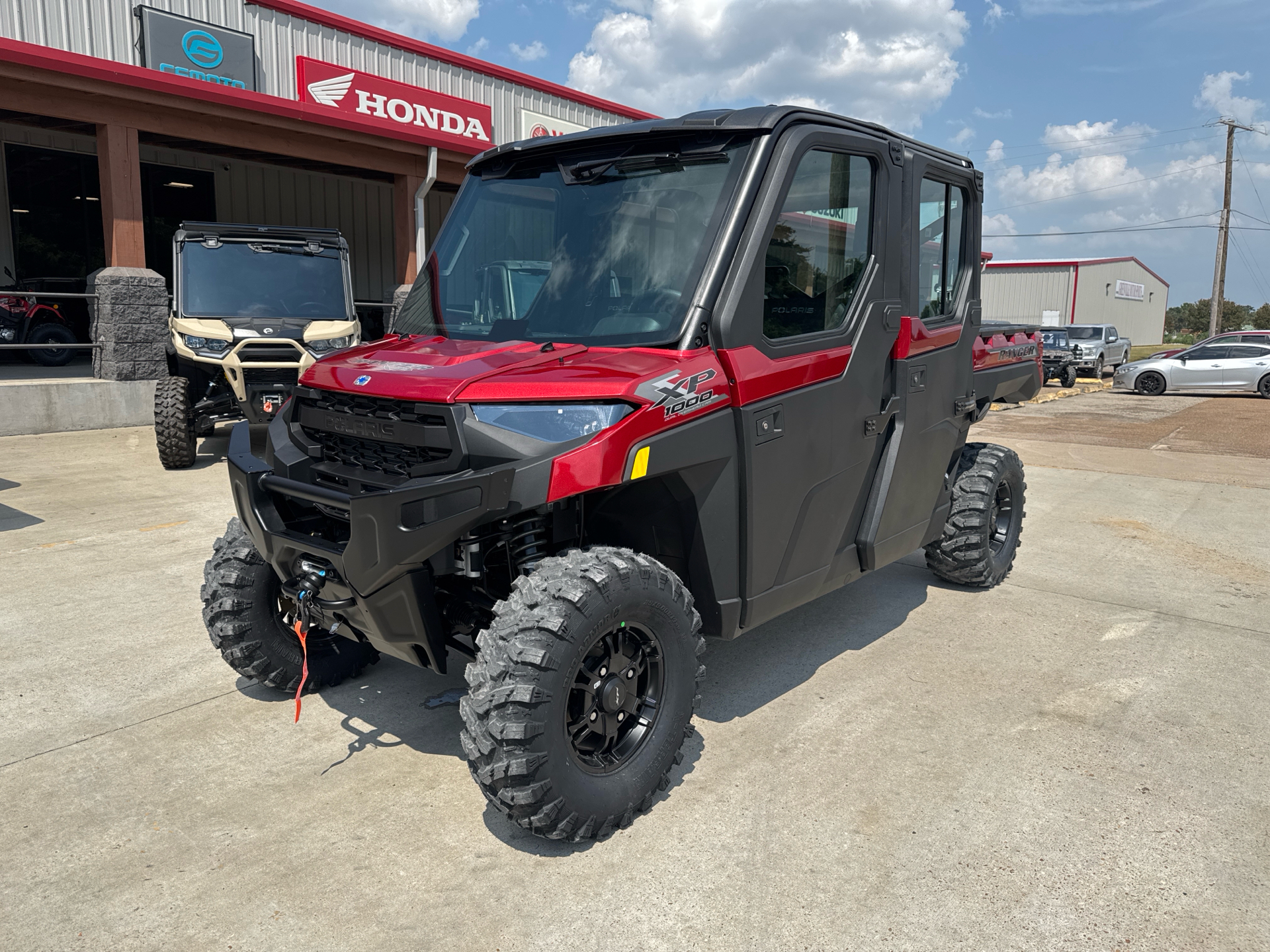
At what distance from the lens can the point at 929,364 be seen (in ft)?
14.5

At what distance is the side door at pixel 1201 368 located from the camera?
22891 millimetres

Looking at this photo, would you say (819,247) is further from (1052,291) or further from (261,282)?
(1052,291)

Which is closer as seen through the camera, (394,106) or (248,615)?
(248,615)

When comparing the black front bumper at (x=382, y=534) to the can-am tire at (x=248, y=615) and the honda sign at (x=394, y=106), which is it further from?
the honda sign at (x=394, y=106)

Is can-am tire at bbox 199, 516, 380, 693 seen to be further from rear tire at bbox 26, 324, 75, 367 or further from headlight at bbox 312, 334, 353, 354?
rear tire at bbox 26, 324, 75, 367

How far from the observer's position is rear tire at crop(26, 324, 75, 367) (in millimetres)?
14258

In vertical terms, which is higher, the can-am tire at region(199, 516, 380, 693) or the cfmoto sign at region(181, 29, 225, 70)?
the cfmoto sign at region(181, 29, 225, 70)

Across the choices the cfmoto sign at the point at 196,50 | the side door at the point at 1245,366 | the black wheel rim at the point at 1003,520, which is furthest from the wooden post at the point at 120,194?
the side door at the point at 1245,366

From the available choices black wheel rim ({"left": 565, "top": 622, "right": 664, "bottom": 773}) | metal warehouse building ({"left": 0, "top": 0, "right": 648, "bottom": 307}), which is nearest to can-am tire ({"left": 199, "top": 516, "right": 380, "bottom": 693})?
black wheel rim ({"left": 565, "top": 622, "right": 664, "bottom": 773})

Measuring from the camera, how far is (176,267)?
991 cm

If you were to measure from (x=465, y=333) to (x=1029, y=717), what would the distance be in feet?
9.32

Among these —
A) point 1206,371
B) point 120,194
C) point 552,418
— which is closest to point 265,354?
point 120,194

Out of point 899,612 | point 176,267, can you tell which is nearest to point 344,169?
point 176,267

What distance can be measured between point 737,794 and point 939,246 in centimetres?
283
